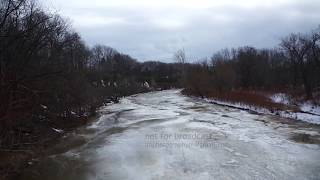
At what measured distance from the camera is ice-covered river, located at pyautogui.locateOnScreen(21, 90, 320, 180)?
1691 cm

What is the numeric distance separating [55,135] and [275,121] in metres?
14.9

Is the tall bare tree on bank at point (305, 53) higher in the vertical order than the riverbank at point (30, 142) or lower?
higher

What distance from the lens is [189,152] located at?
2067cm

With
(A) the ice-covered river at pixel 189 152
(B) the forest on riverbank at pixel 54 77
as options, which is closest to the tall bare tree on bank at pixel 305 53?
(B) the forest on riverbank at pixel 54 77

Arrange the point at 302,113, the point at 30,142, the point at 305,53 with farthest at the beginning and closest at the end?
1. the point at 305,53
2. the point at 302,113
3. the point at 30,142

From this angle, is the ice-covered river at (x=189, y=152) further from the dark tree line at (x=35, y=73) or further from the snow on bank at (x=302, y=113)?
the dark tree line at (x=35, y=73)

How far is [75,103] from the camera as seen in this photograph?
37.4 meters

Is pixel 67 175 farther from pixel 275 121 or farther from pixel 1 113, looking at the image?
pixel 275 121

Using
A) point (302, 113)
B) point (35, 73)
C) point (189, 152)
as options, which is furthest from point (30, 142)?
point (302, 113)

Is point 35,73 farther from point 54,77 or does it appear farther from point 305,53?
point 305,53

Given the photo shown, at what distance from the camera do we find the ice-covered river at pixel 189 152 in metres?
16.9

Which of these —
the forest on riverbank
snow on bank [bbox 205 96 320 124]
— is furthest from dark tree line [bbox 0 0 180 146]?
snow on bank [bbox 205 96 320 124]

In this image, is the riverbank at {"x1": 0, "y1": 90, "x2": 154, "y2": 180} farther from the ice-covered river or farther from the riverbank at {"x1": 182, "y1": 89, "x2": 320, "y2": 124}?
the riverbank at {"x1": 182, "y1": 89, "x2": 320, "y2": 124}

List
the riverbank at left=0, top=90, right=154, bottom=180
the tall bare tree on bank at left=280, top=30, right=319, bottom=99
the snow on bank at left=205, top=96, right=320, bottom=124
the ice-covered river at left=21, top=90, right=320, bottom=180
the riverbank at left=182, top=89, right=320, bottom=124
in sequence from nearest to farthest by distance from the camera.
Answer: the ice-covered river at left=21, top=90, right=320, bottom=180, the riverbank at left=0, top=90, right=154, bottom=180, the snow on bank at left=205, top=96, right=320, bottom=124, the riverbank at left=182, top=89, right=320, bottom=124, the tall bare tree on bank at left=280, top=30, right=319, bottom=99
